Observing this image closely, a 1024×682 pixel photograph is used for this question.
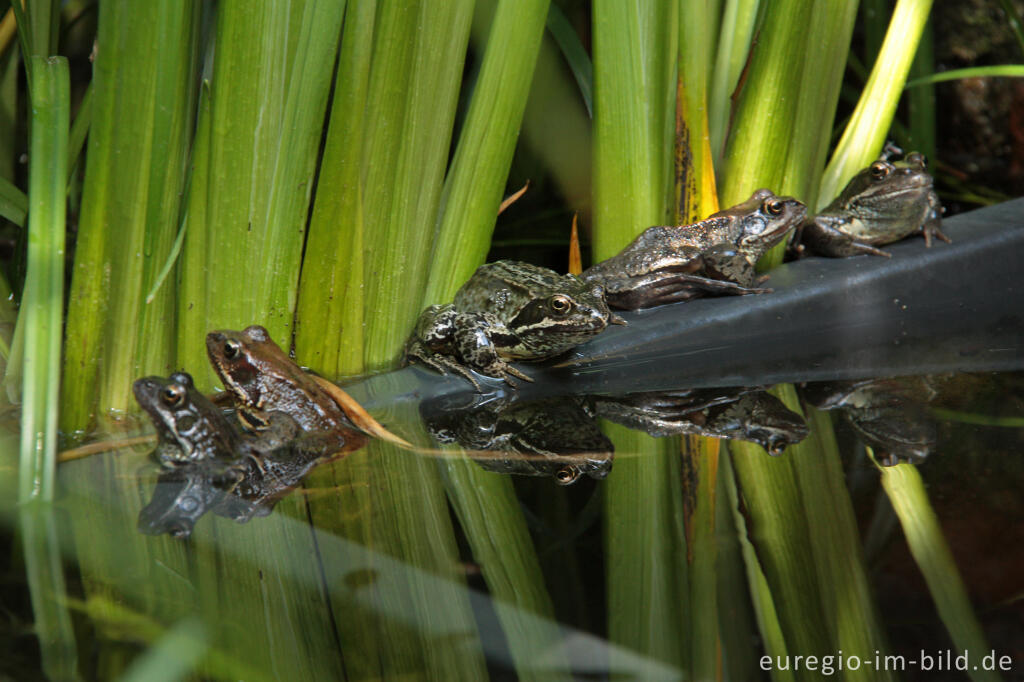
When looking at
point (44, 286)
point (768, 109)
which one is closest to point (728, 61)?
point (768, 109)

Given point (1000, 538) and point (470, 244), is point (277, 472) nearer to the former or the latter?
point (470, 244)

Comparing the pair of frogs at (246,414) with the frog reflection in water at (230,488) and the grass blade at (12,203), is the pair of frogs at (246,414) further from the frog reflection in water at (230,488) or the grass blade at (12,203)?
the grass blade at (12,203)

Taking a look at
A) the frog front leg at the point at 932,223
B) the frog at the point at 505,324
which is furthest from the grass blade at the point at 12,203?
the frog front leg at the point at 932,223

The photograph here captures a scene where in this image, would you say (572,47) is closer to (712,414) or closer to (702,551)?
(712,414)

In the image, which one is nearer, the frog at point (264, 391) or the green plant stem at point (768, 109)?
the frog at point (264, 391)

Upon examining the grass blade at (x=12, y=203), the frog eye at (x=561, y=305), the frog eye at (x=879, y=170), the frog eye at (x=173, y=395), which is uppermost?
the frog eye at (x=879, y=170)

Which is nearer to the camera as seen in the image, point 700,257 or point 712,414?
point 712,414

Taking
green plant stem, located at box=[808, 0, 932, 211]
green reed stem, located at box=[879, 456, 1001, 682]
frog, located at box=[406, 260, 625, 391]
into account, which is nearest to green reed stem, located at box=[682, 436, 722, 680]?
green reed stem, located at box=[879, 456, 1001, 682]
